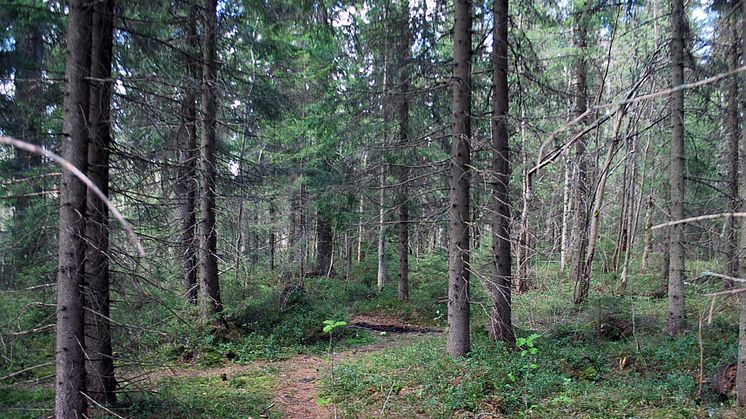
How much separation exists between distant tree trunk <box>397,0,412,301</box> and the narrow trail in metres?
3.07

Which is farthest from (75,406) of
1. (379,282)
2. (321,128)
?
(379,282)

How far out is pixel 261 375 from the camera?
8.68 m

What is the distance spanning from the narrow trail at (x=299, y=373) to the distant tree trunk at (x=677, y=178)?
614 cm

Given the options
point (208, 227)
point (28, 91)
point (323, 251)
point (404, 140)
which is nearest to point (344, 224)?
point (404, 140)

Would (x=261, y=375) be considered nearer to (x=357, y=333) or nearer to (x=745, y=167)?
(x=357, y=333)

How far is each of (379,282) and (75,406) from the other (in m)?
14.0

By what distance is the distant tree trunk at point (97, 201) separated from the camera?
4.80m

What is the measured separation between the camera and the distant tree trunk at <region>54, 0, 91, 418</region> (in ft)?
14.9

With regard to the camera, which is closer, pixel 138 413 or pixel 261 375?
pixel 138 413

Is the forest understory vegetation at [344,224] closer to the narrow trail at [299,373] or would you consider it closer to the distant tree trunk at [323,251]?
the narrow trail at [299,373]

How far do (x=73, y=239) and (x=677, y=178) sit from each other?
1113 centimetres

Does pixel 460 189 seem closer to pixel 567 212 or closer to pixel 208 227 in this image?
pixel 567 212

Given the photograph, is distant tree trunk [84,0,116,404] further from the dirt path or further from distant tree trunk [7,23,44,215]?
Result: the dirt path

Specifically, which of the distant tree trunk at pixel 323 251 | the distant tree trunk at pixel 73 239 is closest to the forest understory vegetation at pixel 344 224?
the distant tree trunk at pixel 73 239
